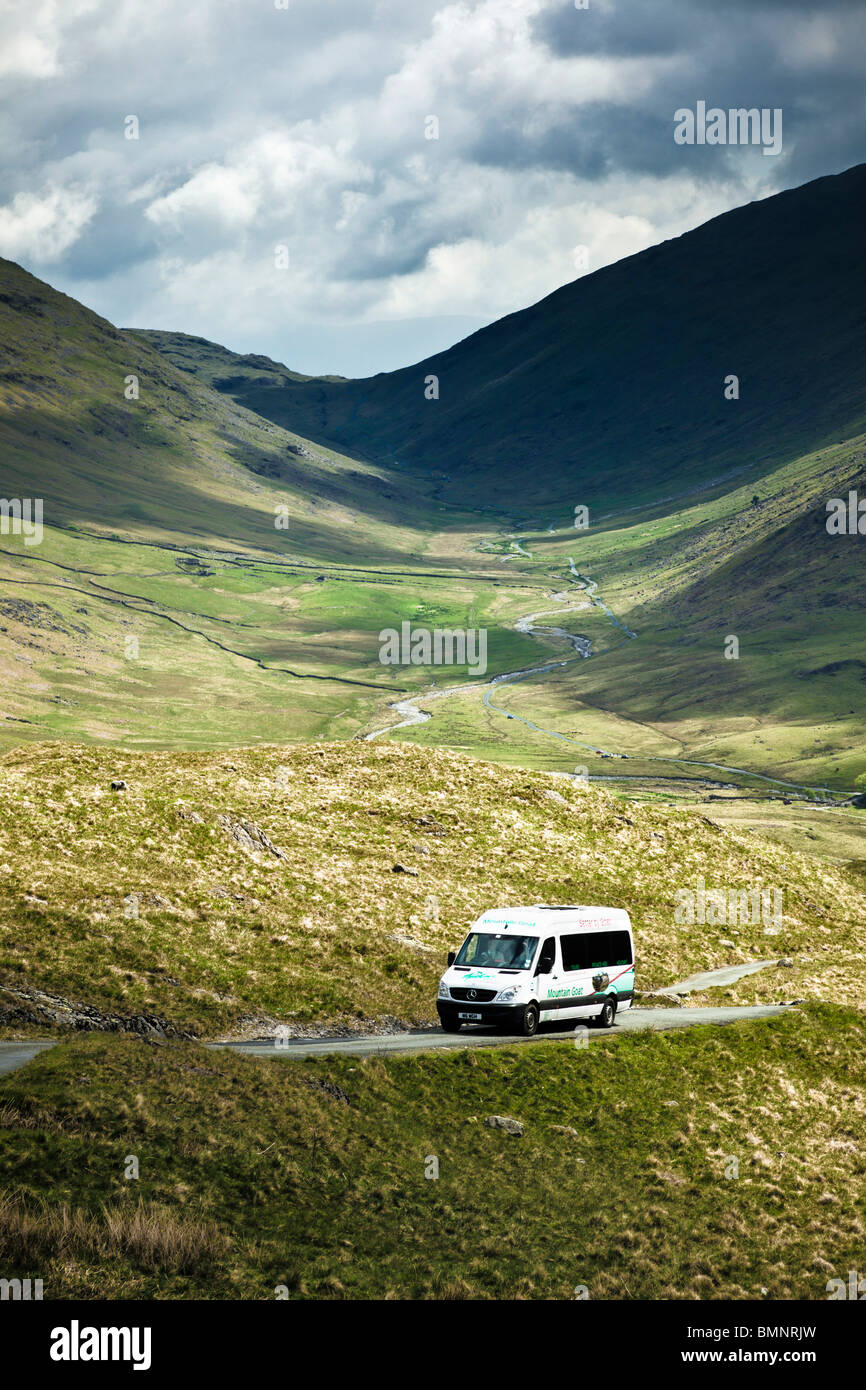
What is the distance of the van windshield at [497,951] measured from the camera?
33.5 meters

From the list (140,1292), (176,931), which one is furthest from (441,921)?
(140,1292)

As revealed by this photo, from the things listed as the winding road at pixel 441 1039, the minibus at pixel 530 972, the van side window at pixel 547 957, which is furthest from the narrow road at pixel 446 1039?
the van side window at pixel 547 957

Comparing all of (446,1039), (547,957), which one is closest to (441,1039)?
(446,1039)

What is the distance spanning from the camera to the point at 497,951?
33.8 metres

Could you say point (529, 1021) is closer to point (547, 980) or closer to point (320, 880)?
point (547, 980)

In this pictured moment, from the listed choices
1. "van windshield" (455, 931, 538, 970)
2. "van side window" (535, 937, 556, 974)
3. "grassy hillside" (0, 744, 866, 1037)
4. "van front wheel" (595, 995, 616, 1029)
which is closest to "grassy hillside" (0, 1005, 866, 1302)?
"van side window" (535, 937, 556, 974)

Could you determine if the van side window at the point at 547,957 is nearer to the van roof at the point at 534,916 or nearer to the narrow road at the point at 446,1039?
the van roof at the point at 534,916

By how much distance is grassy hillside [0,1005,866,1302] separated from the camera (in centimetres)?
1819

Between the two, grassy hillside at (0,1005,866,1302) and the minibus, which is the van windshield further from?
grassy hillside at (0,1005,866,1302)

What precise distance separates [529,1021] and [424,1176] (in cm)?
1033

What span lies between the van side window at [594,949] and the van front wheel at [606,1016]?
3.95 ft

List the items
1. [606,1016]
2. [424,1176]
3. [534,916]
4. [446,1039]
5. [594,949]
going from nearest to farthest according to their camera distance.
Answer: [424,1176]
[446,1039]
[534,916]
[594,949]
[606,1016]

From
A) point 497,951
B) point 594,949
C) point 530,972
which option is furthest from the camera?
point 594,949
